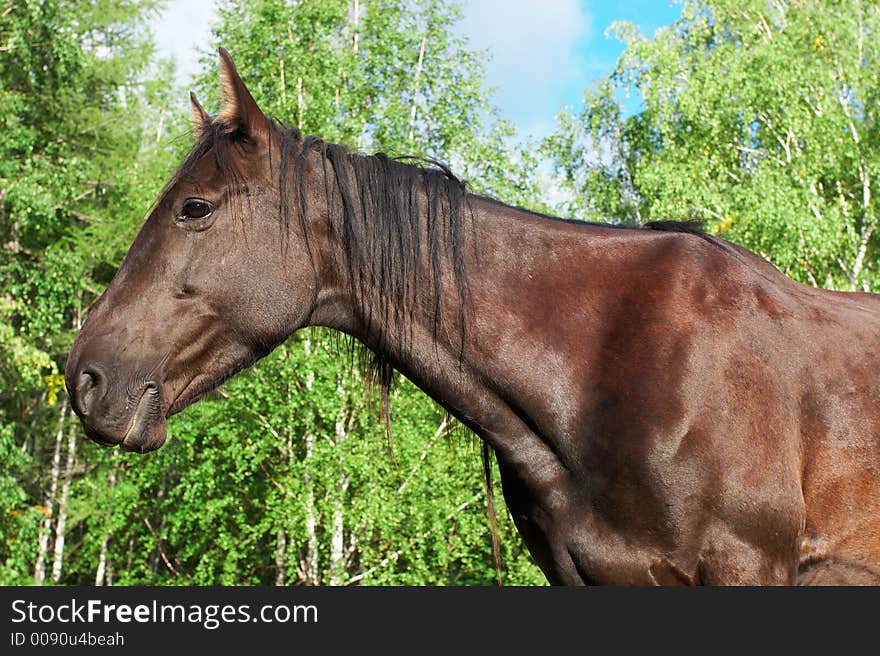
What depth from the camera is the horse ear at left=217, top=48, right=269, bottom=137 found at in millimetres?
3576

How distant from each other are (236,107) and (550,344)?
5.16 feet

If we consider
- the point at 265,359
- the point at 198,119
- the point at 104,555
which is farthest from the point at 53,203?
the point at 198,119

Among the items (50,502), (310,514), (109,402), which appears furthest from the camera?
(50,502)

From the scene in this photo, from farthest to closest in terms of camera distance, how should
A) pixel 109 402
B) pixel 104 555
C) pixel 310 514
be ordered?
pixel 104 555 < pixel 310 514 < pixel 109 402

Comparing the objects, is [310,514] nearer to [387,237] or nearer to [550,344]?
[387,237]

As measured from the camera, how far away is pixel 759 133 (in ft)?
81.3

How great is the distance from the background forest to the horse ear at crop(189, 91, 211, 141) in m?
9.77

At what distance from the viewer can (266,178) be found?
3652 millimetres

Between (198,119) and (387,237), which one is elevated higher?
(198,119)

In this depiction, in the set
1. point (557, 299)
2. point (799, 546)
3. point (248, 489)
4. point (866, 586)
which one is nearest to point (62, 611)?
point (557, 299)

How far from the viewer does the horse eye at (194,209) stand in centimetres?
356

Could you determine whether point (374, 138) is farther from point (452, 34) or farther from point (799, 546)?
point (799, 546)

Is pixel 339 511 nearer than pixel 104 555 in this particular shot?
Yes

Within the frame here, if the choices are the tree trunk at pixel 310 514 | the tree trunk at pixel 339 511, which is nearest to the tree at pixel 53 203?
the tree trunk at pixel 310 514
